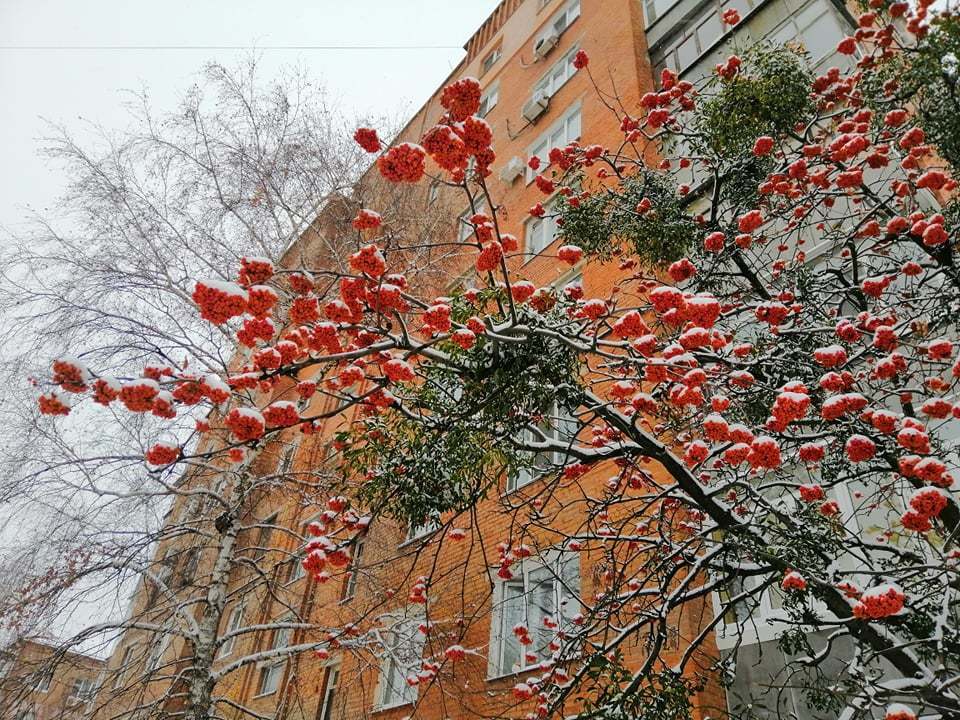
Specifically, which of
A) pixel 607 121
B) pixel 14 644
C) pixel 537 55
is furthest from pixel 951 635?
pixel 537 55

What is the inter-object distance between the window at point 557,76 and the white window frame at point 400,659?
1296cm

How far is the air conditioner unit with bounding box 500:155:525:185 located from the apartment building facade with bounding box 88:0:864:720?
0.04 meters

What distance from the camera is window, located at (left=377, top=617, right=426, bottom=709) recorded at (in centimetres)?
703

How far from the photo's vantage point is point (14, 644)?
6051 millimetres

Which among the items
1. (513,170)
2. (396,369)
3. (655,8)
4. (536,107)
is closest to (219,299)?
(396,369)

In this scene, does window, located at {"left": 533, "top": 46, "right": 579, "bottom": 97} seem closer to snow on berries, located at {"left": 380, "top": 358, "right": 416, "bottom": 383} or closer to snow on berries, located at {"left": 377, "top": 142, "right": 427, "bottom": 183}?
snow on berries, located at {"left": 377, "top": 142, "right": 427, "bottom": 183}

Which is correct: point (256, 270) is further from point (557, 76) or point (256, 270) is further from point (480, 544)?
point (557, 76)

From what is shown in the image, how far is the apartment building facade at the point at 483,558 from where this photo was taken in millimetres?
6863

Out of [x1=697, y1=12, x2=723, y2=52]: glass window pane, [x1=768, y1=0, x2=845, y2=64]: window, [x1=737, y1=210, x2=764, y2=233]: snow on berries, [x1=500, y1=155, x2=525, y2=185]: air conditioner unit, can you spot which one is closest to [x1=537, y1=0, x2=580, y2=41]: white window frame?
[x1=500, y1=155, x2=525, y2=185]: air conditioner unit

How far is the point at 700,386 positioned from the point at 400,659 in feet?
20.0

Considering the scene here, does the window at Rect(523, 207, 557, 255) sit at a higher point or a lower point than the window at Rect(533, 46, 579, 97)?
lower

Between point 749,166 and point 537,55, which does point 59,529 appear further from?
point 537,55

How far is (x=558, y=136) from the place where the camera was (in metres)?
13.8

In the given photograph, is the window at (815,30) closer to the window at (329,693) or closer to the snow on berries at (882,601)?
the snow on berries at (882,601)
